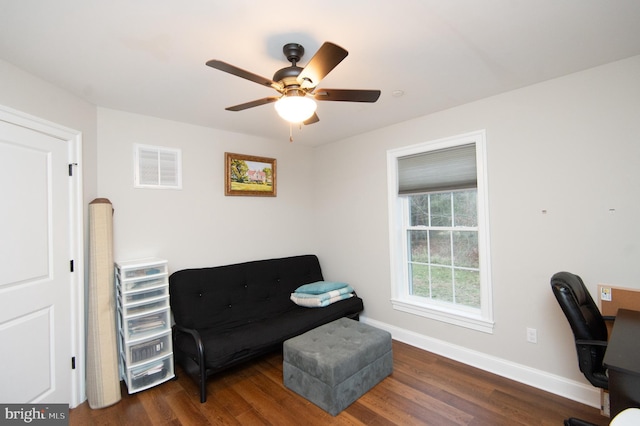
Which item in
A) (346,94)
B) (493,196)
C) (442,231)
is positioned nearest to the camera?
(346,94)

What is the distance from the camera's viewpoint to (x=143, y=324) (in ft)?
8.12

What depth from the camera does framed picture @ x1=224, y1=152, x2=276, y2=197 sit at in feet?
11.0

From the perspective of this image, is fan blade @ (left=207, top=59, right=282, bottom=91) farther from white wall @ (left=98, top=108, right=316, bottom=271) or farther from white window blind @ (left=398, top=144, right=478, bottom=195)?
white window blind @ (left=398, top=144, right=478, bottom=195)

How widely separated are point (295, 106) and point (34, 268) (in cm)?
210

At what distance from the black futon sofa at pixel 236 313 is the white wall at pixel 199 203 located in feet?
0.89

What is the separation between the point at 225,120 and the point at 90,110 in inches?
44.3

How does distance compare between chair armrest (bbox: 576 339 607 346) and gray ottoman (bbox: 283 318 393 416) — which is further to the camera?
gray ottoman (bbox: 283 318 393 416)

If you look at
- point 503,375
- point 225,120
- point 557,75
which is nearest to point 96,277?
point 225,120

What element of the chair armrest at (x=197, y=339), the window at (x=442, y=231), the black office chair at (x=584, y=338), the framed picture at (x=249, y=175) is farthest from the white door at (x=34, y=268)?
the black office chair at (x=584, y=338)

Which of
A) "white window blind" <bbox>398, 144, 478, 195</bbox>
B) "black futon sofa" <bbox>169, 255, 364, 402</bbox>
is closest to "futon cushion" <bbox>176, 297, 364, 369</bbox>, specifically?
"black futon sofa" <bbox>169, 255, 364, 402</bbox>

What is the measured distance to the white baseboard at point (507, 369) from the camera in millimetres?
2131

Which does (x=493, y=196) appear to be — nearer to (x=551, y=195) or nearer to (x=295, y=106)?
(x=551, y=195)

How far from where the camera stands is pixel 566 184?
2.22 meters

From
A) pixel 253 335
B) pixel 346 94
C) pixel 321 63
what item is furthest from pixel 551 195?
pixel 253 335
